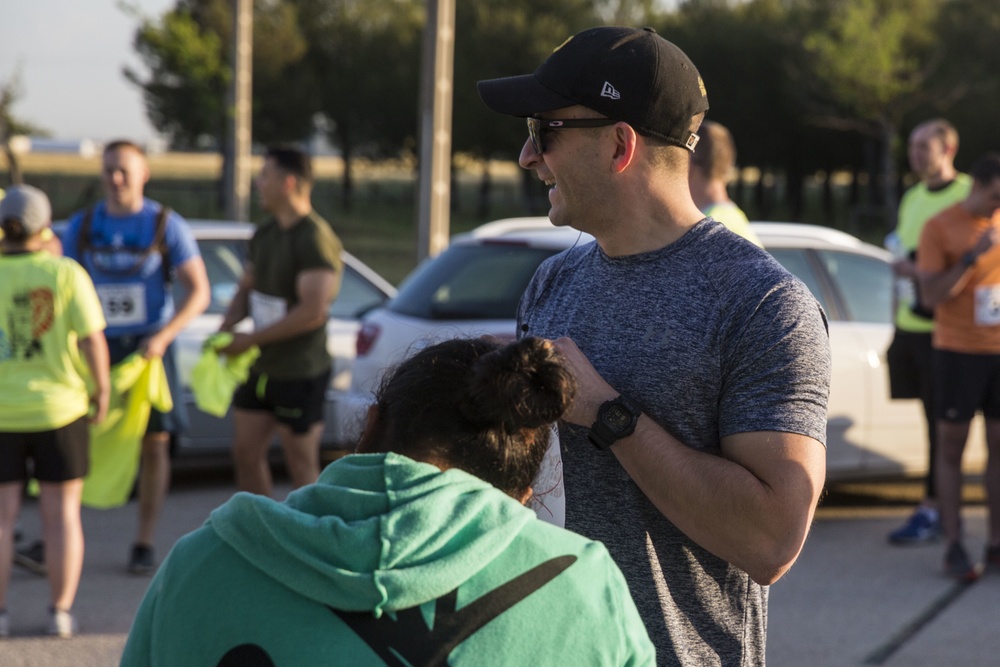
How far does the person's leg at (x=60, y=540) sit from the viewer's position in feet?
17.8

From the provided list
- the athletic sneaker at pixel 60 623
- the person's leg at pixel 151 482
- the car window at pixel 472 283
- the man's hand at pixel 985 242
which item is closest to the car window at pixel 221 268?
the car window at pixel 472 283

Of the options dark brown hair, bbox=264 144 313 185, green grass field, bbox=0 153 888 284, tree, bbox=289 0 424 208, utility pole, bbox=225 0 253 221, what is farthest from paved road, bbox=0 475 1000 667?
tree, bbox=289 0 424 208

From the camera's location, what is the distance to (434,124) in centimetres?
1059

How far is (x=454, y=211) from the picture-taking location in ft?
174

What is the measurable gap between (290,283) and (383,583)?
5020mm

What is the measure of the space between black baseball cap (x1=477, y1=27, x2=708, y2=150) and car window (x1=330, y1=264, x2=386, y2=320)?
6667mm

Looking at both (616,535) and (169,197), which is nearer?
(616,535)

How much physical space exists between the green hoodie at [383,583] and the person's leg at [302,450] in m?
4.81

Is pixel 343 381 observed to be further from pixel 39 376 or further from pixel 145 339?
pixel 39 376

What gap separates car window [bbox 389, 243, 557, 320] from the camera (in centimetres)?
722

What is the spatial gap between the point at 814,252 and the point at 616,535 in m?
6.00

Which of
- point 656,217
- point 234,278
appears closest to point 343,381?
point 234,278

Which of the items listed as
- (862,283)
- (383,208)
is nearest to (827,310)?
(862,283)

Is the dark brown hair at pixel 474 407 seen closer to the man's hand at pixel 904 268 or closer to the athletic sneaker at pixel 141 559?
the athletic sneaker at pixel 141 559
